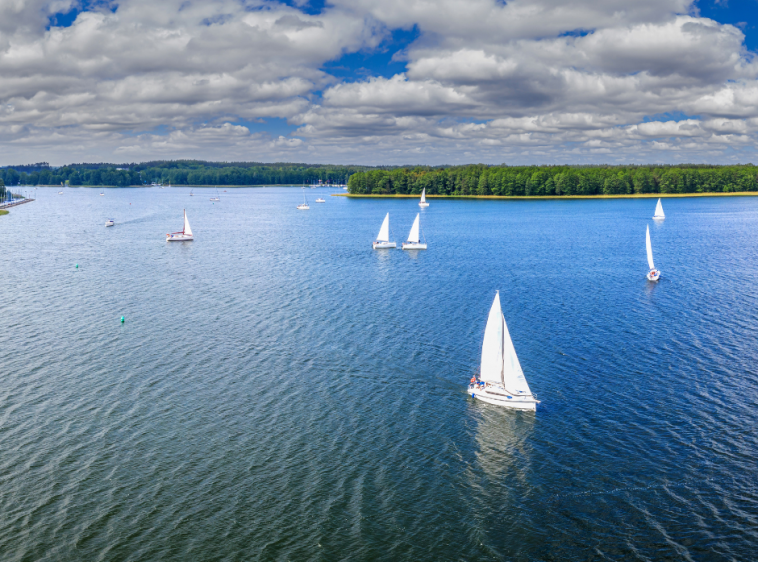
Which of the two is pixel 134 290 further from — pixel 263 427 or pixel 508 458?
pixel 508 458

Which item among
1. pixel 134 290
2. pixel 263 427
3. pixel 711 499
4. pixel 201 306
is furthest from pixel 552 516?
pixel 134 290

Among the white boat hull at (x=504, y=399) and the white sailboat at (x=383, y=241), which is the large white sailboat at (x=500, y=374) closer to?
the white boat hull at (x=504, y=399)

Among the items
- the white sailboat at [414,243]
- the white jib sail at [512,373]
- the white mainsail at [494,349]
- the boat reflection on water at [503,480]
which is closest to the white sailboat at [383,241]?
the white sailboat at [414,243]

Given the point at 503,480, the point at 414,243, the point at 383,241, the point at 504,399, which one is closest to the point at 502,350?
the point at 504,399

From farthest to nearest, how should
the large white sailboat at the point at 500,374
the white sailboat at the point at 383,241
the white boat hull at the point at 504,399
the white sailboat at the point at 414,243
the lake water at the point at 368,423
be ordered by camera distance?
the white sailboat at the point at 383,241 < the white sailboat at the point at 414,243 < the large white sailboat at the point at 500,374 < the white boat hull at the point at 504,399 < the lake water at the point at 368,423

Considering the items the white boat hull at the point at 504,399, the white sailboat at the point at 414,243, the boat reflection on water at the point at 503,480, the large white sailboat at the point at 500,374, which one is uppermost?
the white sailboat at the point at 414,243

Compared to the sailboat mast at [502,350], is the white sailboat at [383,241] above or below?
above

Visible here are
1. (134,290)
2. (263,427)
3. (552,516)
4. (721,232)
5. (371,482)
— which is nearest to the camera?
(552,516)

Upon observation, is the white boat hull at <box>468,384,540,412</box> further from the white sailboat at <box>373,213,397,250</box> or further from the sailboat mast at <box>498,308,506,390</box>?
the white sailboat at <box>373,213,397,250</box>
